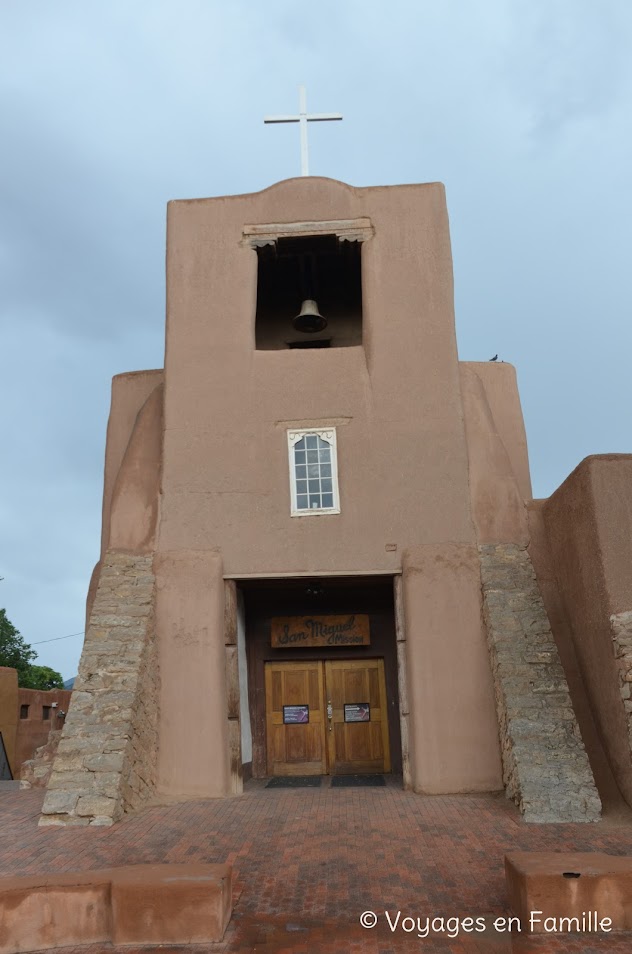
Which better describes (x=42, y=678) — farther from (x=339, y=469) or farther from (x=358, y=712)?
(x=339, y=469)

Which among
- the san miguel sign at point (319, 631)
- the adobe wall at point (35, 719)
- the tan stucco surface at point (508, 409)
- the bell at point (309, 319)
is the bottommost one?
the adobe wall at point (35, 719)

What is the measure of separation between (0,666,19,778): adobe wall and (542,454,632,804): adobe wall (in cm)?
1737

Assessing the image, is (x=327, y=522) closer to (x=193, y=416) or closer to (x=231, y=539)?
(x=231, y=539)

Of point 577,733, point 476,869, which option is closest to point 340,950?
point 476,869

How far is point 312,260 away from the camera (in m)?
13.9

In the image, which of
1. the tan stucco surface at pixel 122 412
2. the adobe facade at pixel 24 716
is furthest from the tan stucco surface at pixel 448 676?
the adobe facade at pixel 24 716

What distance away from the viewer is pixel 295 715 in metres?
13.4

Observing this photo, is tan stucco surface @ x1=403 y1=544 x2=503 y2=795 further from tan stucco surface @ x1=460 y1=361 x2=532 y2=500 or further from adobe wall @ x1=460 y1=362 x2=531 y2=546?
tan stucco surface @ x1=460 y1=361 x2=532 y2=500

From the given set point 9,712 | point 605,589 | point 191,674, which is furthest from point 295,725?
point 9,712

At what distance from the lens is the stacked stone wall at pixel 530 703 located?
8.84 m

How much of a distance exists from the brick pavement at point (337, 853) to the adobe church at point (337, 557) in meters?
0.53

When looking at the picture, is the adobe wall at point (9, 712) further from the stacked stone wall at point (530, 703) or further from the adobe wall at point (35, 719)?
the stacked stone wall at point (530, 703)

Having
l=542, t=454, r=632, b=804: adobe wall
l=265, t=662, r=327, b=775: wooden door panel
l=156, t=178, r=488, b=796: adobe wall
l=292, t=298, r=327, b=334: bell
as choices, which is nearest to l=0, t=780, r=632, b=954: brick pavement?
l=542, t=454, r=632, b=804: adobe wall

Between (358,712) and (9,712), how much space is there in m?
13.3
